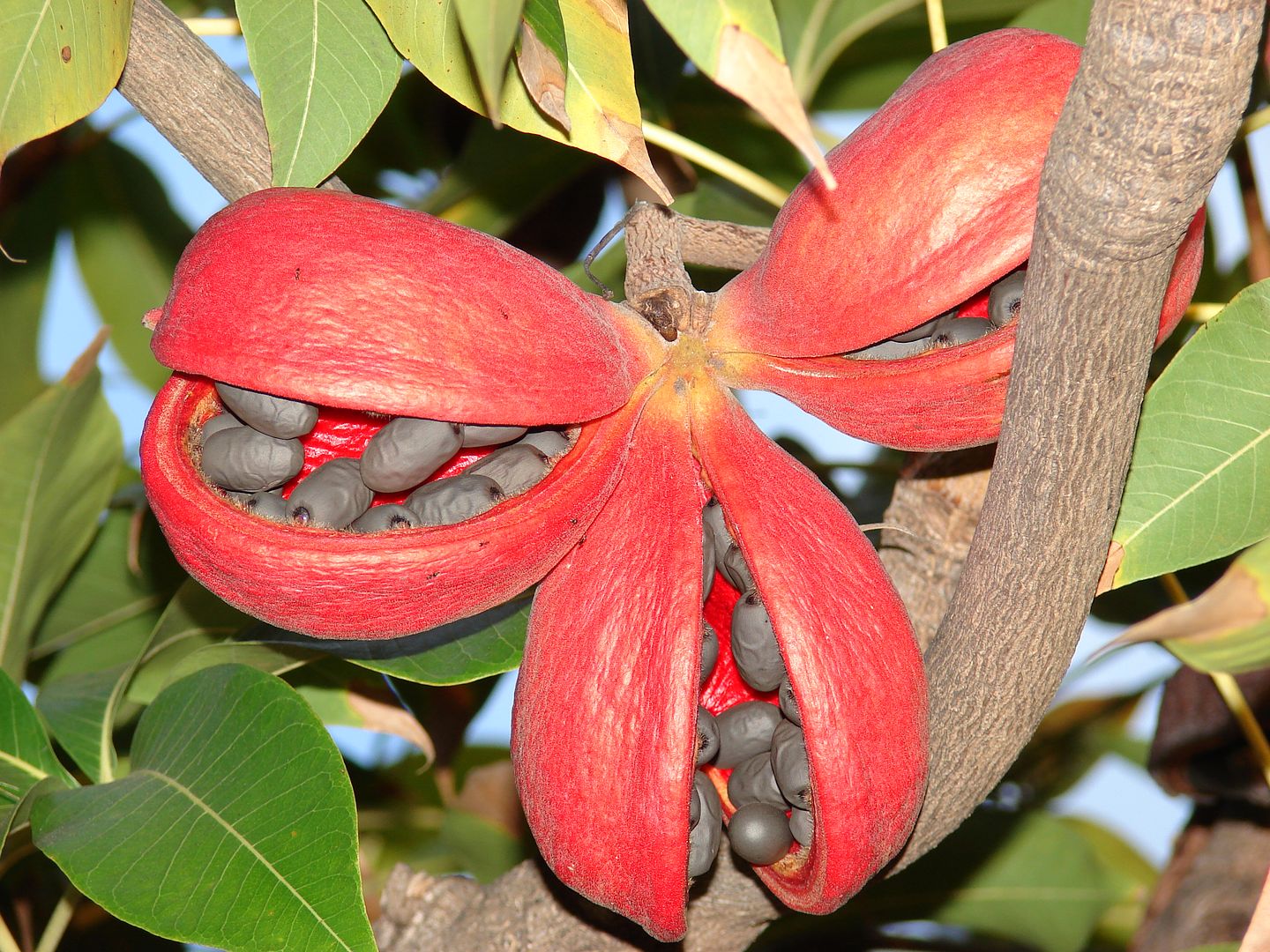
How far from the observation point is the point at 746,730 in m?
0.99

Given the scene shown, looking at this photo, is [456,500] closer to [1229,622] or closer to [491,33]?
[491,33]

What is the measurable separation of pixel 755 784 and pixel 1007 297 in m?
0.42

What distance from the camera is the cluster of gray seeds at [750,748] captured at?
94cm

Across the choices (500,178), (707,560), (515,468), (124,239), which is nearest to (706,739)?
(707,560)

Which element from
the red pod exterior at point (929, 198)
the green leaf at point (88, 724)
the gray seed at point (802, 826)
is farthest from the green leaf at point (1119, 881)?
the green leaf at point (88, 724)

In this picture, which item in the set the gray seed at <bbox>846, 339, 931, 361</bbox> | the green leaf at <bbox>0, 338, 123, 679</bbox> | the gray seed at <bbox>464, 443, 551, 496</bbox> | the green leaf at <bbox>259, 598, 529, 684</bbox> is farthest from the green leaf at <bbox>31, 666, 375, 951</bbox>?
the gray seed at <bbox>846, 339, 931, 361</bbox>

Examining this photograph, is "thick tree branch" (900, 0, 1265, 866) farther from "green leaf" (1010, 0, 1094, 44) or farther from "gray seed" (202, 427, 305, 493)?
"green leaf" (1010, 0, 1094, 44)

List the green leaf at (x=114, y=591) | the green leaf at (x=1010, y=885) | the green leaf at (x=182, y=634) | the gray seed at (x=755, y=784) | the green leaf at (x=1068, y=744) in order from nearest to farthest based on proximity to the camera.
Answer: the gray seed at (x=755, y=784) → the green leaf at (x=182, y=634) → the green leaf at (x=114, y=591) → the green leaf at (x=1010, y=885) → the green leaf at (x=1068, y=744)

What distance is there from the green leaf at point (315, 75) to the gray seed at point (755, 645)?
45cm

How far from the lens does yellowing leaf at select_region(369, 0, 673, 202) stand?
2.85 feet

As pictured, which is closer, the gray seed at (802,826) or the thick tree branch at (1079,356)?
the thick tree branch at (1079,356)

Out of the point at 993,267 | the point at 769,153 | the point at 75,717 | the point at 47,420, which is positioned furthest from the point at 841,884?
the point at 769,153

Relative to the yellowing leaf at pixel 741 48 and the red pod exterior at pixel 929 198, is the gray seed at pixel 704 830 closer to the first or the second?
the red pod exterior at pixel 929 198

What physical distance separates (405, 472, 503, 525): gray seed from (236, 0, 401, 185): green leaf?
0.81ft
